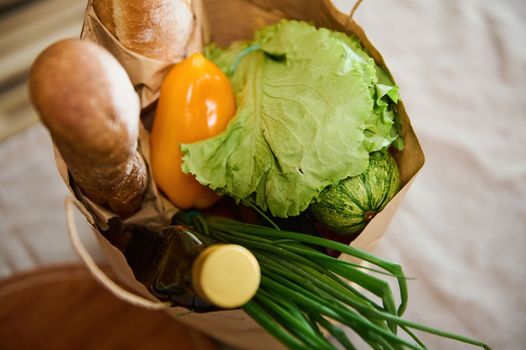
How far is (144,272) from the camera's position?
25.3 inches

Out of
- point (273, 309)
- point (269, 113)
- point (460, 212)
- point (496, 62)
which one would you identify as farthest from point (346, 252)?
point (496, 62)

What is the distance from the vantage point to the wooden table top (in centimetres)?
78

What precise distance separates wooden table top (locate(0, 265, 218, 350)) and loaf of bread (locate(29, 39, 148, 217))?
13.8 inches

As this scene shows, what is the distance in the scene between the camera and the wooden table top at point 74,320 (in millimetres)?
784

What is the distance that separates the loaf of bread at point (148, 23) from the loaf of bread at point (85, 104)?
0.17 metres

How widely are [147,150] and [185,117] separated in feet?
0.30

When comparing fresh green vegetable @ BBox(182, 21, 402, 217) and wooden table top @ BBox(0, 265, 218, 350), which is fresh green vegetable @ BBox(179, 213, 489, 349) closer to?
fresh green vegetable @ BBox(182, 21, 402, 217)

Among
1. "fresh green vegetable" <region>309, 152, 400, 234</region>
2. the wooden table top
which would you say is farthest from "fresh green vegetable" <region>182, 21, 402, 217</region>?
the wooden table top

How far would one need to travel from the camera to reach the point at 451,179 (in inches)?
36.2

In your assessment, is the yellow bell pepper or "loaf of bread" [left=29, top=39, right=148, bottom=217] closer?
"loaf of bread" [left=29, top=39, right=148, bottom=217]

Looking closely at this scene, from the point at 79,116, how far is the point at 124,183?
181mm

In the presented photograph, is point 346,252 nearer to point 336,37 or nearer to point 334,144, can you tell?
point 334,144

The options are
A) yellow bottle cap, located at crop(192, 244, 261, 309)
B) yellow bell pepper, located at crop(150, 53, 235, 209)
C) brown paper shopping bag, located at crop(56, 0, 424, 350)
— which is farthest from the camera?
yellow bell pepper, located at crop(150, 53, 235, 209)

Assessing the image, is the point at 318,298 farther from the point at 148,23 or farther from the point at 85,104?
the point at 148,23
